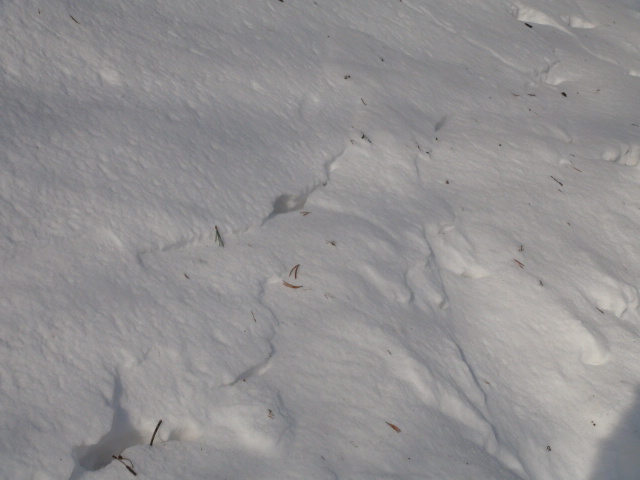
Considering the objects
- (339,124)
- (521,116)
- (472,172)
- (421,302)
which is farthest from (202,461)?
(521,116)

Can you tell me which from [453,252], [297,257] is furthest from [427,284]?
[297,257]

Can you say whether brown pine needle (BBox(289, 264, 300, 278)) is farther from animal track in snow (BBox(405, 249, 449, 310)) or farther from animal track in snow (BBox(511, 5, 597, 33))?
animal track in snow (BBox(511, 5, 597, 33))

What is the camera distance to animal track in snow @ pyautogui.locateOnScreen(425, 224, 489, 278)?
257 centimetres

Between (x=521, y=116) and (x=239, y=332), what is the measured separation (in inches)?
81.2

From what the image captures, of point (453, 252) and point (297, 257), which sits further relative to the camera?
point (453, 252)

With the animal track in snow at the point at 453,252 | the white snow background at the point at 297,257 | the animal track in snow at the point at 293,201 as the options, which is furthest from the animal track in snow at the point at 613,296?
the animal track in snow at the point at 293,201

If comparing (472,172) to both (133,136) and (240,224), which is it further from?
(133,136)

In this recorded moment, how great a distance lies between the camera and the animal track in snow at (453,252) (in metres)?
2.57

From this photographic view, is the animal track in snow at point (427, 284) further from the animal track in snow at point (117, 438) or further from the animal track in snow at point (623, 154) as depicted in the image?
the animal track in snow at point (623, 154)

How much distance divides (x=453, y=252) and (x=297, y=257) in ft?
2.25

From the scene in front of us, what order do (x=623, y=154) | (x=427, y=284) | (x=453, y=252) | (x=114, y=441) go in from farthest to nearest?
(x=623, y=154) → (x=453, y=252) → (x=427, y=284) → (x=114, y=441)

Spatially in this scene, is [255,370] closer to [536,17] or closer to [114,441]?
[114,441]

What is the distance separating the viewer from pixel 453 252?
2607 mm

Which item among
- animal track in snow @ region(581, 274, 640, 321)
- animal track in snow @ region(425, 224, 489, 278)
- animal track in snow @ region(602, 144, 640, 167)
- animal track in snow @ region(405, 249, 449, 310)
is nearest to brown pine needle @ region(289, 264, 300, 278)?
animal track in snow @ region(405, 249, 449, 310)
